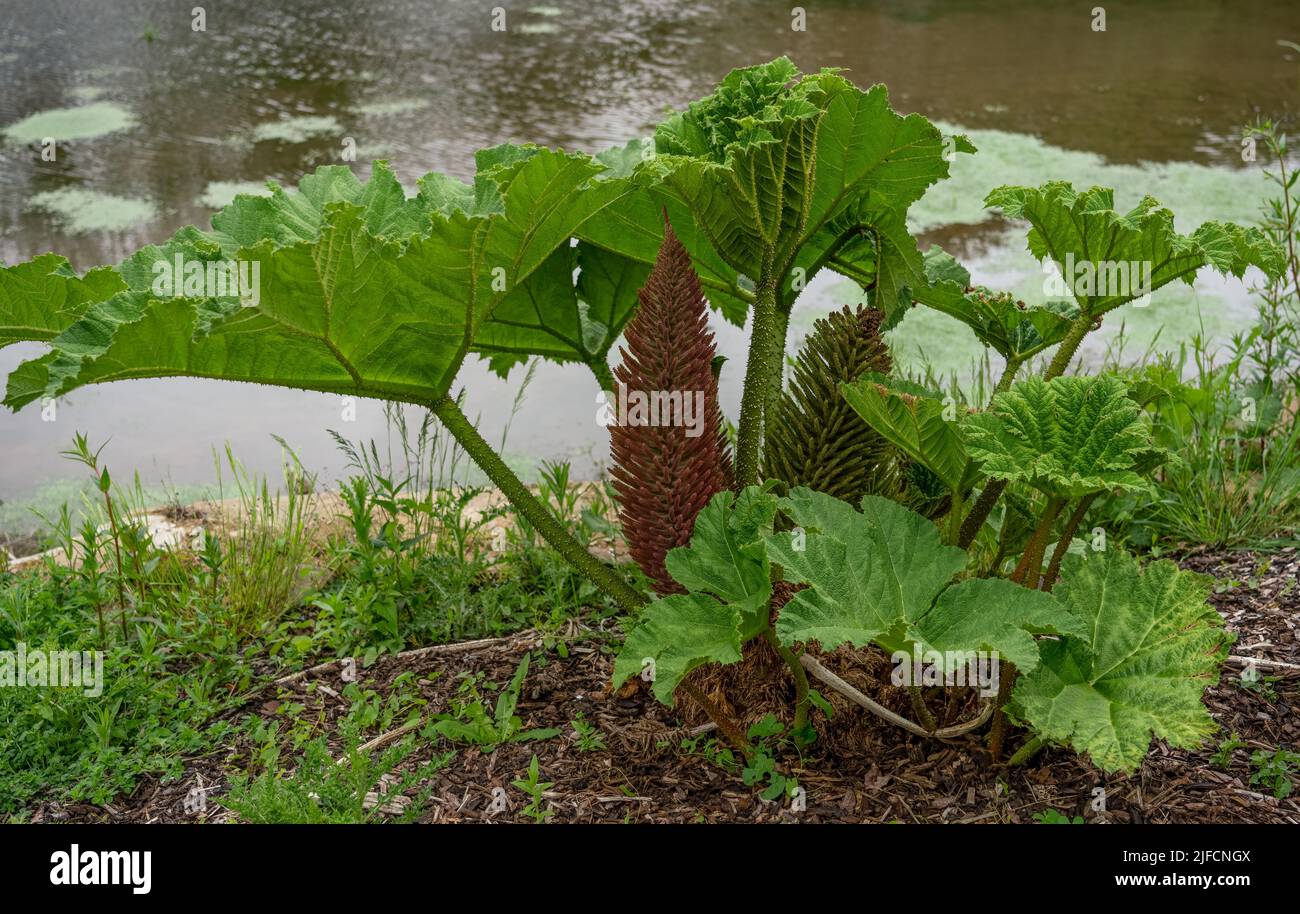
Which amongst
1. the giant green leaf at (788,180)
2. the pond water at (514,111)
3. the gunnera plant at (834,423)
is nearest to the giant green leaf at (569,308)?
the giant green leaf at (788,180)

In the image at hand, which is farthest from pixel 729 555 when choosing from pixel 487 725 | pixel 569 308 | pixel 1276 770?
pixel 1276 770

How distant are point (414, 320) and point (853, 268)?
119 cm

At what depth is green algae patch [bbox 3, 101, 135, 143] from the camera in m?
8.31

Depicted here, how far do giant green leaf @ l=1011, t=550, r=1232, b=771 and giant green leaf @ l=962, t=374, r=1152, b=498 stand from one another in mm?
265

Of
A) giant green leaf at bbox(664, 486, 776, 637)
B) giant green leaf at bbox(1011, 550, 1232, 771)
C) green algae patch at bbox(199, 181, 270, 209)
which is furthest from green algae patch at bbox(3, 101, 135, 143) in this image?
giant green leaf at bbox(1011, 550, 1232, 771)

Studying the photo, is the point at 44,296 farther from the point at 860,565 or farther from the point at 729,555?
the point at 860,565

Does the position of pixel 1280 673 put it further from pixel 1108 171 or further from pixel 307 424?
pixel 1108 171

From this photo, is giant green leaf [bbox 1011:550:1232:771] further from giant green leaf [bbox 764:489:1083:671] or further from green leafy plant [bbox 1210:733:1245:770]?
green leafy plant [bbox 1210:733:1245:770]

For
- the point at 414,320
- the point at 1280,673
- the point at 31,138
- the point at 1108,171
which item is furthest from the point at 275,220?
the point at 31,138

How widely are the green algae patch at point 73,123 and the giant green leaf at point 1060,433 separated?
7.72 meters

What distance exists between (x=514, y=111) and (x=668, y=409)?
6.20 meters

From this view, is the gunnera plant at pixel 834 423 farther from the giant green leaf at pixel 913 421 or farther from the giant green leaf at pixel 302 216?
the giant green leaf at pixel 302 216

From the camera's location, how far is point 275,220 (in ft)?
9.30

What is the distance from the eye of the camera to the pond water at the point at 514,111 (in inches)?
222
